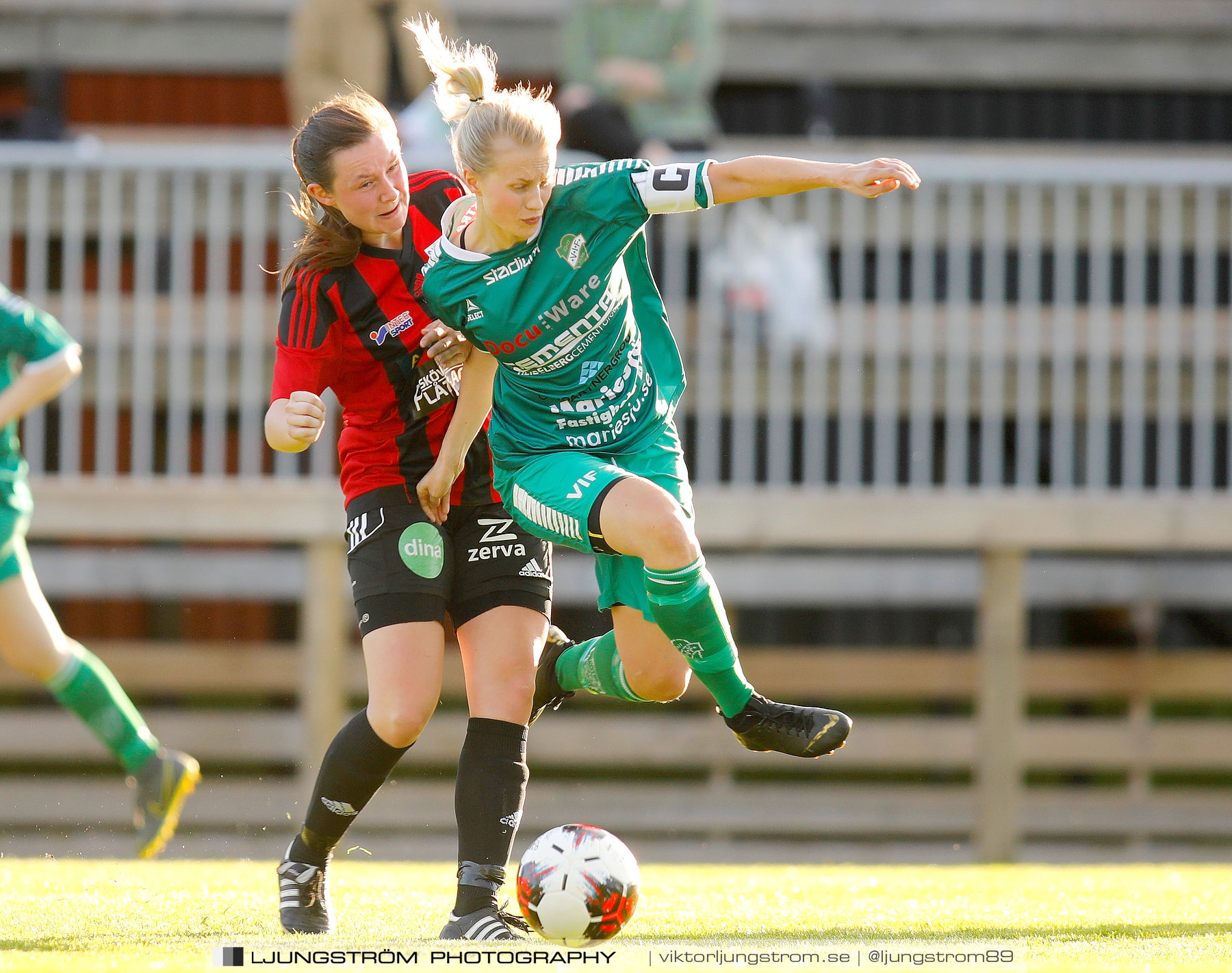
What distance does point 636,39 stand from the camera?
6.71 metres

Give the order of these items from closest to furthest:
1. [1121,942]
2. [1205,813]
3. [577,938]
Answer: [577,938]
[1121,942]
[1205,813]

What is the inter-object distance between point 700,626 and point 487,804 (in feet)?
2.09

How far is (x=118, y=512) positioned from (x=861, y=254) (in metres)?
3.55

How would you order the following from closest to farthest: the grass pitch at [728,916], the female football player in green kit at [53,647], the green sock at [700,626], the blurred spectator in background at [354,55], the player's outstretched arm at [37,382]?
1. the grass pitch at [728,916]
2. the green sock at [700,626]
3. the player's outstretched arm at [37,382]
4. the female football player in green kit at [53,647]
5. the blurred spectator in background at [354,55]

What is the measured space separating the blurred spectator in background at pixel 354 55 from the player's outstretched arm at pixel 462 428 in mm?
3490

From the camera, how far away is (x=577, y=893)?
312 cm

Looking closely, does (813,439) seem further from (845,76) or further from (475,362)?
(475,362)

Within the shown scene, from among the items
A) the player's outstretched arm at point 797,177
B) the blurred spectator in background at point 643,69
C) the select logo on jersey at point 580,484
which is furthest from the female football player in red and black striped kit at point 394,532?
the blurred spectator in background at point 643,69

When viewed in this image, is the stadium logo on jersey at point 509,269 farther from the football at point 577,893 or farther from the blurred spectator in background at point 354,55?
the blurred spectator in background at point 354,55

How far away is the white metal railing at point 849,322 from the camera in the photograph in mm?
6684

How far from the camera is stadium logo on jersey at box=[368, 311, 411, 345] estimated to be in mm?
3484

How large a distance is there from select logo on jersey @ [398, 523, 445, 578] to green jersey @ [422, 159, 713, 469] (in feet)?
0.80

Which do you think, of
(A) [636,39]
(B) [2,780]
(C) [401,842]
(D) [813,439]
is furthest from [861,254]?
(B) [2,780]

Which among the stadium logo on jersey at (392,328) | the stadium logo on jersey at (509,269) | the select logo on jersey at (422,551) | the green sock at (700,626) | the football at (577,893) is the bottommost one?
the football at (577,893)
